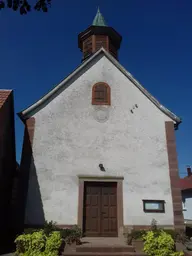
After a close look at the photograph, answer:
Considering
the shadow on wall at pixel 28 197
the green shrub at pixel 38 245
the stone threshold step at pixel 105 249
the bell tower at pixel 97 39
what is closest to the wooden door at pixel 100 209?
the shadow on wall at pixel 28 197

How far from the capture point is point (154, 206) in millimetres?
11461

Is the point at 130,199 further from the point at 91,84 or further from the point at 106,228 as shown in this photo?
the point at 91,84

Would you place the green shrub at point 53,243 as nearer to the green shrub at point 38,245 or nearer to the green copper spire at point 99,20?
the green shrub at point 38,245

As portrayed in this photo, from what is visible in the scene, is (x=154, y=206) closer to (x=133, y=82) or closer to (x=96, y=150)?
(x=96, y=150)

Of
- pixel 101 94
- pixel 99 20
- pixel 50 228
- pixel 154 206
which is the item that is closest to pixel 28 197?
pixel 50 228

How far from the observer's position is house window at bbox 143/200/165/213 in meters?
11.4

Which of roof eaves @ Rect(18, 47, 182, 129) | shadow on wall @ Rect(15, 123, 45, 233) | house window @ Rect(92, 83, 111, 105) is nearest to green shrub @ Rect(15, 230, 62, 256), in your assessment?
shadow on wall @ Rect(15, 123, 45, 233)

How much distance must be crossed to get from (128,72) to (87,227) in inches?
330

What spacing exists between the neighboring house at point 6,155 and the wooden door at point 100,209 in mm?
3656

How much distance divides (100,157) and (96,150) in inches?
15.8

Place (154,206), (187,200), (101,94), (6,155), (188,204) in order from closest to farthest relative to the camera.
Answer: (154,206) < (6,155) < (101,94) < (188,204) < (187,200)

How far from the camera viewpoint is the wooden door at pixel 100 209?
11273 mm

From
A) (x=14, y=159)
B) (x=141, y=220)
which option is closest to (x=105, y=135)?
(x=141, y=220)

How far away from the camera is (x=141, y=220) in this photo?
11289 mm
